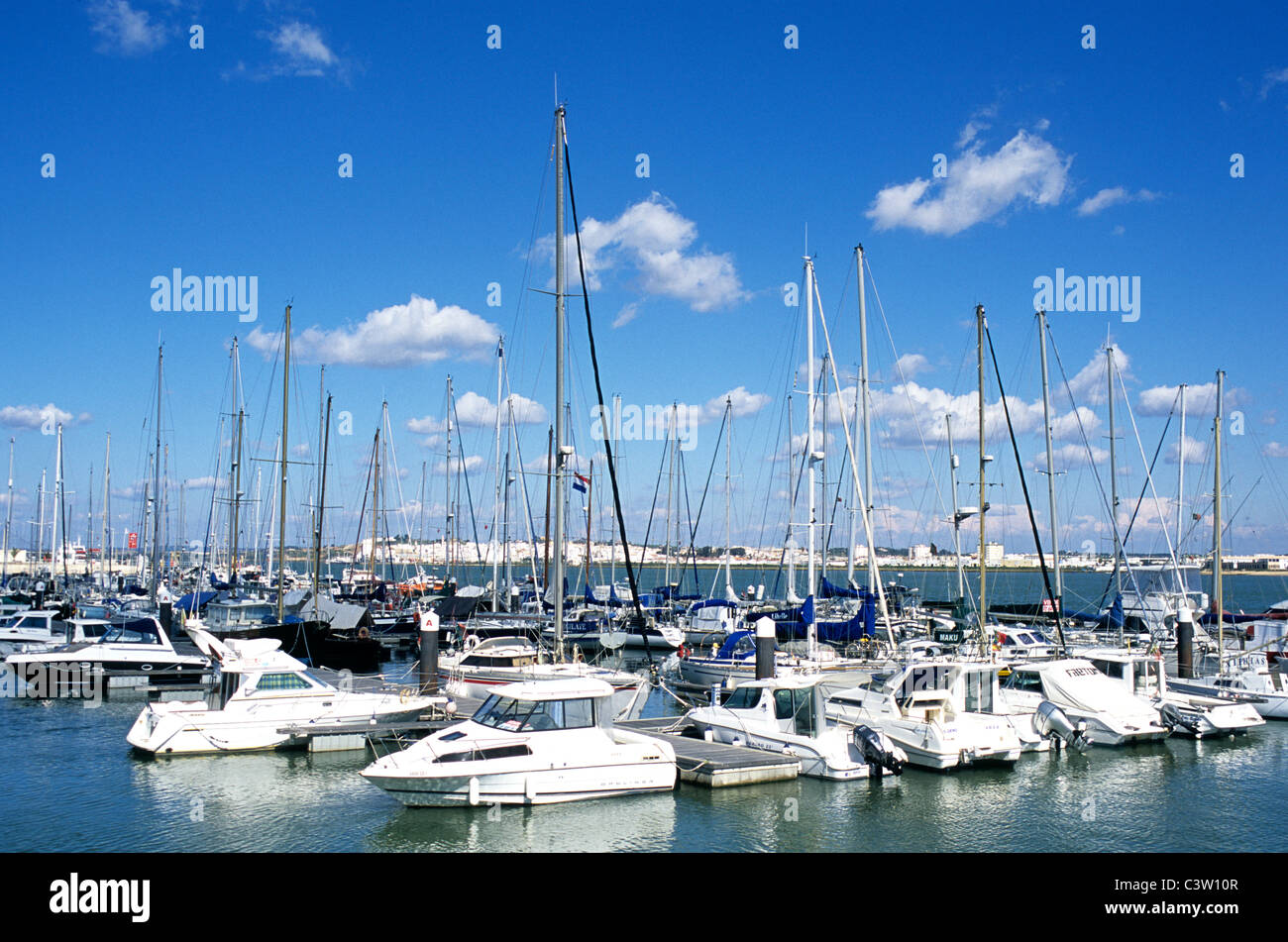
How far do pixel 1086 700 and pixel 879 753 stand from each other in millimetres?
8741

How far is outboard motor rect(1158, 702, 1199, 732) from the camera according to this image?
28359 mm

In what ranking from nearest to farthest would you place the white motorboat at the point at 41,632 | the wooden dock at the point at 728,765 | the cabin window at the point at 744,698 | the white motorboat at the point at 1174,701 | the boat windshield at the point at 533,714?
the boat windshield at the point at 533,714, the wooden dock at the point at 728,765, the cabin window at the point at 744,698, the white motorboat at the point at 1174,701, the white motorboat at the point at 41,632

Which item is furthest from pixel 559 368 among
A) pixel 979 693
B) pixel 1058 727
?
pixel 1058 727

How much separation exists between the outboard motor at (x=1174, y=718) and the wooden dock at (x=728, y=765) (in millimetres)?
13431

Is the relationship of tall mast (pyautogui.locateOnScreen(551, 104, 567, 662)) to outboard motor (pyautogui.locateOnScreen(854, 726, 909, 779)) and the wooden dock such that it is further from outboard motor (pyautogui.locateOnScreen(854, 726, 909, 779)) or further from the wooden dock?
outboard motor (pyautogui.locateOnScreen(854, 726, 909, 779))

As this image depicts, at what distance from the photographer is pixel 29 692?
3478 centimetres

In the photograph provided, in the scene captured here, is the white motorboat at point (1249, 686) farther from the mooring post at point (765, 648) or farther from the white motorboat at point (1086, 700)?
the mooring post at point (765, 648)

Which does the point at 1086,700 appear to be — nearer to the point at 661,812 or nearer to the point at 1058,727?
the point at 1058,727

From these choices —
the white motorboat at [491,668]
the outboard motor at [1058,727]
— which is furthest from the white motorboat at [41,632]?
the outboard motor at [1058,727]

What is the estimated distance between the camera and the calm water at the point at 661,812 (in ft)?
58.1
